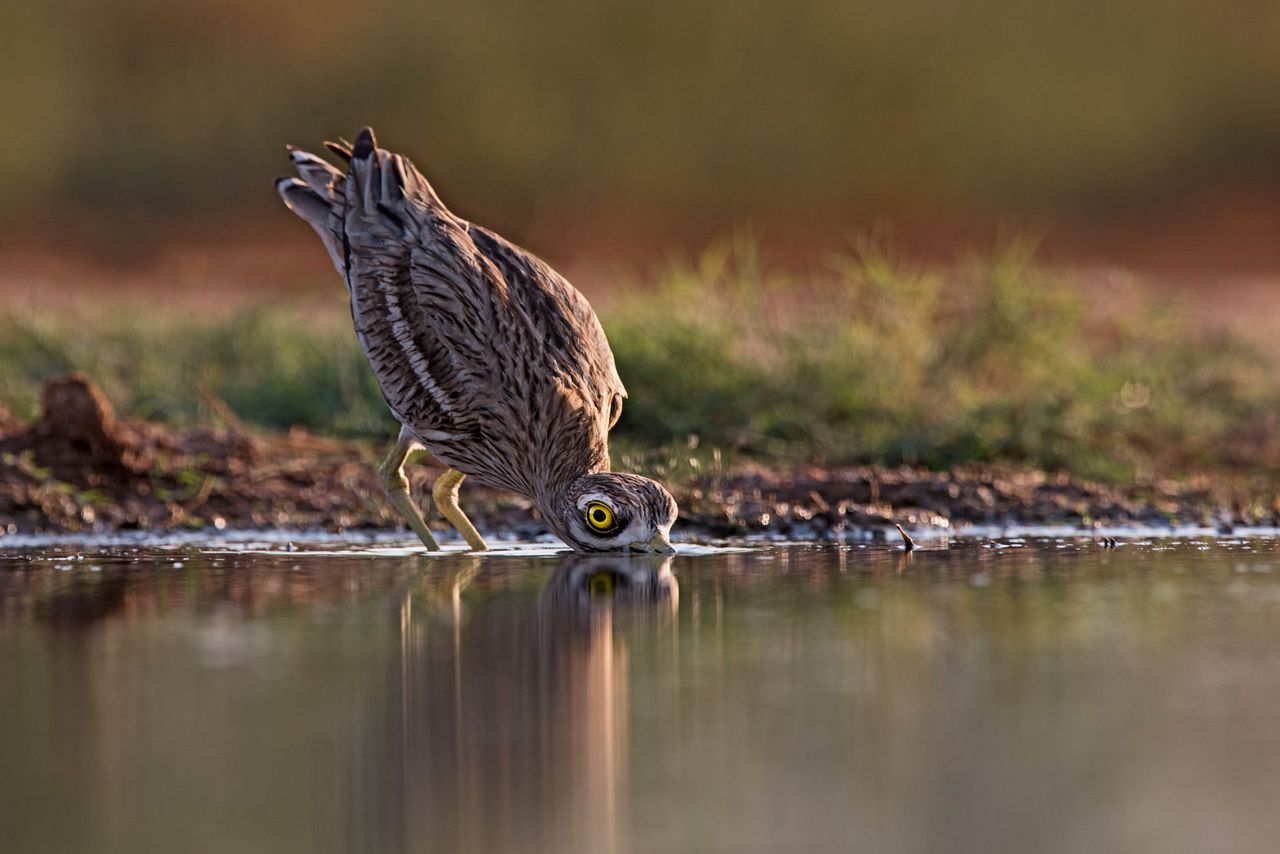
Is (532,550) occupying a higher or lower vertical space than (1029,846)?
higher

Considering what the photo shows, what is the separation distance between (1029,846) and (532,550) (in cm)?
449

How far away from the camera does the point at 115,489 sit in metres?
9.12

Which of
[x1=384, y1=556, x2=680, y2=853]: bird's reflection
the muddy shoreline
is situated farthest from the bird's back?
[x1=384, y1=556, x2=680, y2=853]: bird's reflection

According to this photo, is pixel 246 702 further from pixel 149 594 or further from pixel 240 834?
pixel 149 594

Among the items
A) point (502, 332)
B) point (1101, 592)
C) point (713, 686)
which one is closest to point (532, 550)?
point (502, 332)

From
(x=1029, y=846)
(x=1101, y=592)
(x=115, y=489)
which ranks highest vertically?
(x=115, y=489)

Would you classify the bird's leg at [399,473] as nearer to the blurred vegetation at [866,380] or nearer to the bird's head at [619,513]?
the bird's head at [619,513]

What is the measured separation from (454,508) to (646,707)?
11.8ft

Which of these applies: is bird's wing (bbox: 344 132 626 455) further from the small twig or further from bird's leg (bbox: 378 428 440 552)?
the small twig

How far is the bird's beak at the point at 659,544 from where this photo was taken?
7527 millimetres

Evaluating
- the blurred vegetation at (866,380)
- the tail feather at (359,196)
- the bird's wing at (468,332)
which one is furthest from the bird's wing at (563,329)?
the blurred vegetation at (866,380)

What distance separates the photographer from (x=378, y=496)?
911 cm

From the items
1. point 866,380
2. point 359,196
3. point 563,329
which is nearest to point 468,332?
point 563,329

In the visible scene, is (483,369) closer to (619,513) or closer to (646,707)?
(619,513)
